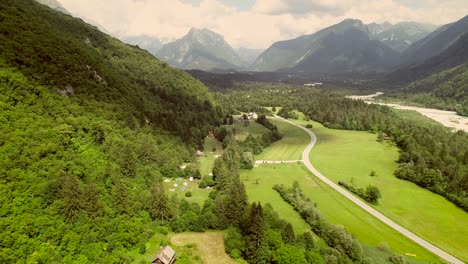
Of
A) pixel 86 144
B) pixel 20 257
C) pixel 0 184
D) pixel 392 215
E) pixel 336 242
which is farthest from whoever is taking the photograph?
pixel 392 215

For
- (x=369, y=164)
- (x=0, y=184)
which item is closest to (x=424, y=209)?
(x=369, y=164)

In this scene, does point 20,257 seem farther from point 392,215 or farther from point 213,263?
point 392,215

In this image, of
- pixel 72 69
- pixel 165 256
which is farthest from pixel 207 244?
pixel 72 69

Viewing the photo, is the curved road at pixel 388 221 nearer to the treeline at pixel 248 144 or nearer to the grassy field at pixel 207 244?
the treeline at pixel 248 144

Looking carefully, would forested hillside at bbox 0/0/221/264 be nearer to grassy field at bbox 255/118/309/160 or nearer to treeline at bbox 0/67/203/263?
treeline at bbox 0/67/203/263

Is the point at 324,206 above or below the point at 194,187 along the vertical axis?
below

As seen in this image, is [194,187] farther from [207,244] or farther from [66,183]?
[66,183]

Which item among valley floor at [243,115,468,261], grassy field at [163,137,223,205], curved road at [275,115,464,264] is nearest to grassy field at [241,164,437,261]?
valley floor at [243,115,468,261]
